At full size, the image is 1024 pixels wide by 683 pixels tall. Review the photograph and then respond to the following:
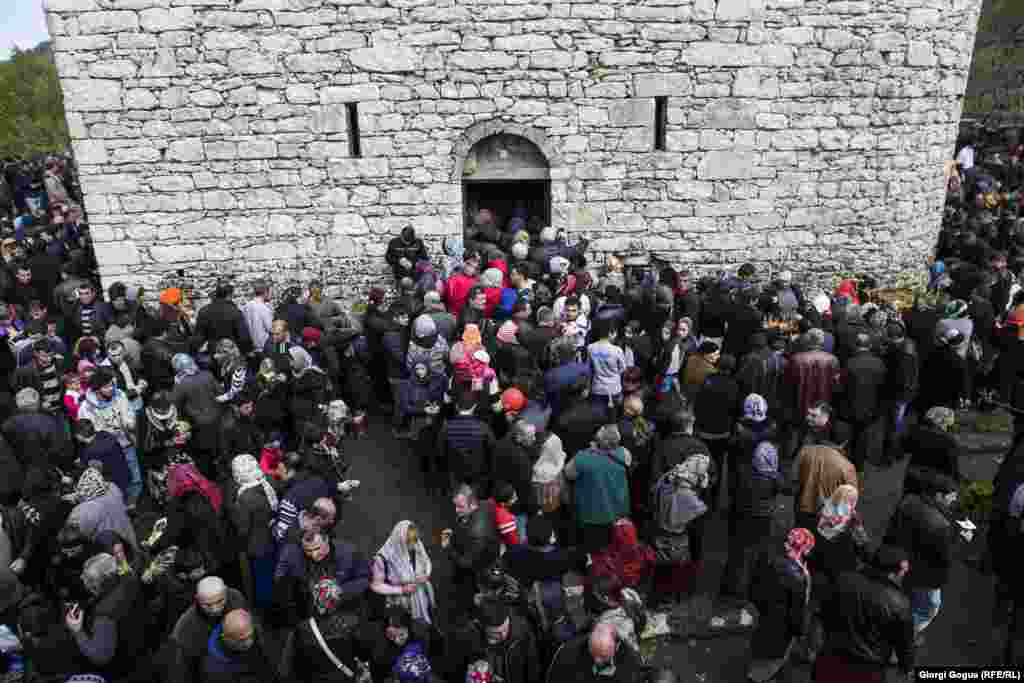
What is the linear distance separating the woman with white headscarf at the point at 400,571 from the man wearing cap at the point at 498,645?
663 millimetres

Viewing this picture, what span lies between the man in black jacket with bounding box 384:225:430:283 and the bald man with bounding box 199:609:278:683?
654 cm

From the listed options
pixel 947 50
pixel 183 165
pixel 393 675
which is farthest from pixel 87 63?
pixel 947 50

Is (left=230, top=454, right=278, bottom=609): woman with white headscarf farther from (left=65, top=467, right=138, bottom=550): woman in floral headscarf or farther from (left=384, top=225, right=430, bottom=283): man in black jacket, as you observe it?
(left=384, top=225, right=430, bottom=283): man in black jacket

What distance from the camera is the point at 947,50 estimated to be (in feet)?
33.4

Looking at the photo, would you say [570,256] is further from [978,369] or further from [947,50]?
[947,50]

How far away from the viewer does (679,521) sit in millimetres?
5336

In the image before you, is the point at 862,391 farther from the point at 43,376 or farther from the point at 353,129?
the point at 43,376

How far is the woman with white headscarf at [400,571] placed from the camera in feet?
15.7

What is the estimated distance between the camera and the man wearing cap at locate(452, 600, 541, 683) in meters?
4.15

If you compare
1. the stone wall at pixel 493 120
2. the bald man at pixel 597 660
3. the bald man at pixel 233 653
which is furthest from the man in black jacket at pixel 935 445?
the stone wall at pixel 493 120

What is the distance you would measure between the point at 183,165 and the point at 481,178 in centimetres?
416

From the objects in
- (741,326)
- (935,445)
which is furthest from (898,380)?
(935,445)

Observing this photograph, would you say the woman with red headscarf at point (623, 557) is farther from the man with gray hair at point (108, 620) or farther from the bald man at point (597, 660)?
the man with gray hair at point (108, 620)

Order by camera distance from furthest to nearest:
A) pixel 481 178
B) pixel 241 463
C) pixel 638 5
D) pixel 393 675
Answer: pixel 481 178
pixel 638 5
pixel 241 463
pixel 393 675
